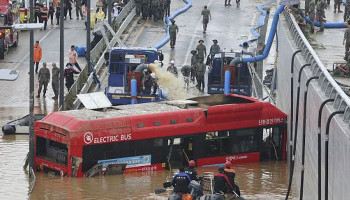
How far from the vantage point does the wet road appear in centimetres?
3186

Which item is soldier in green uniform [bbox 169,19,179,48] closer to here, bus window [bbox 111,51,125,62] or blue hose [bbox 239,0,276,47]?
blue hose [bbox 239,0,276,47]

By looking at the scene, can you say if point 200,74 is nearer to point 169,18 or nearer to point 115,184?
point 115,184

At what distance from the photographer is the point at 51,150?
33.2m

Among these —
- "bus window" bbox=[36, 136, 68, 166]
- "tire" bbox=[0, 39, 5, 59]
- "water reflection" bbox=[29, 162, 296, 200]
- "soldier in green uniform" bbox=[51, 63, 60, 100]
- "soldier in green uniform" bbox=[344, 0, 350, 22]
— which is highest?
"soldier in green uniform" bbox=[344, 0, 350, 22]

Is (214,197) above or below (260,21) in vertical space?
below

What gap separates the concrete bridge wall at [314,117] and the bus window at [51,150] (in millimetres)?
6602

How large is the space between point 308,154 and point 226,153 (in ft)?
17.3

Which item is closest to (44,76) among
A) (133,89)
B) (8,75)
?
(133,89)

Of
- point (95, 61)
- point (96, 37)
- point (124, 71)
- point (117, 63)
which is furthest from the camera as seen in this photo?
point (96, 37)

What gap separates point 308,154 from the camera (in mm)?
30156

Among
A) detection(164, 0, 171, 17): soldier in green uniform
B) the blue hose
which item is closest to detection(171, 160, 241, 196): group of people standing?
the blue hose

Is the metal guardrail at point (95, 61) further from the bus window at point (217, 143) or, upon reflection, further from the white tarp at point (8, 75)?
the white tarp at point (8, 75)

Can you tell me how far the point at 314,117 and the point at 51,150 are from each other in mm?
8179

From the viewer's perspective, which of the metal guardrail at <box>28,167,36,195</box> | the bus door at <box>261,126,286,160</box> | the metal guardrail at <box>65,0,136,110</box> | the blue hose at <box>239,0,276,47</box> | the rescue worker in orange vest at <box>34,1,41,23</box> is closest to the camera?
the metal guardrail at <box>28,167,36,195</box>
